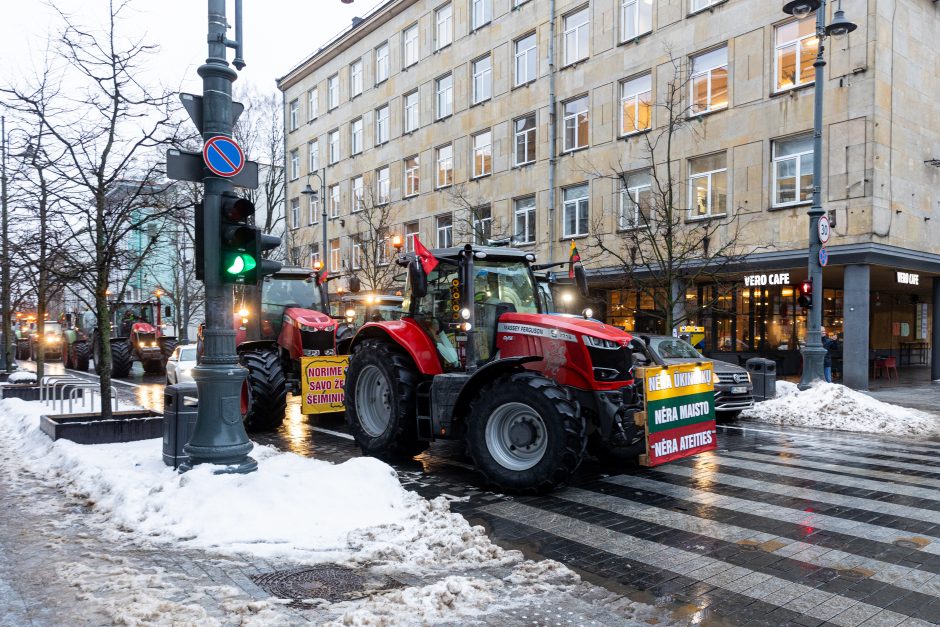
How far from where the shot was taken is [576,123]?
2636cm

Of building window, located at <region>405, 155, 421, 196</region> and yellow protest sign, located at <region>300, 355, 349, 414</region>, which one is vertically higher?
building window, located at <region>405, 155, 421, 196</region>

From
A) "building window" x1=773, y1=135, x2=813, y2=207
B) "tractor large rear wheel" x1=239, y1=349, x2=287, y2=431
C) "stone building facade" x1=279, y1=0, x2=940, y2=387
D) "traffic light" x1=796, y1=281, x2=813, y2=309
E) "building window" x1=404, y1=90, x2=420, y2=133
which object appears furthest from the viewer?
"building window" x1=404, y1=90, x2=420, y2=133

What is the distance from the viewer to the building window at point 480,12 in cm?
3028

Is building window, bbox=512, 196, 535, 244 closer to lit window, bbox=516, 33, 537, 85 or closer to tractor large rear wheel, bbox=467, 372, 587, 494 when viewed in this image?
lit window, bbox=516, 33, 537, 85

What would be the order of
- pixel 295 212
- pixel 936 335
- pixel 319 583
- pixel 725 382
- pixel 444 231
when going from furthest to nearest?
pixel 295 212 < pixel 444 231 < pixel 936 335 < pixel 725 382 < pixel 319 583

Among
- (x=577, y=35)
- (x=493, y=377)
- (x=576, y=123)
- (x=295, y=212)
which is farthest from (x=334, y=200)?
(x=493, y=377)

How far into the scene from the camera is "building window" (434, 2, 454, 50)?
32375 mm

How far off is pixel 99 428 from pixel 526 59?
942 inches

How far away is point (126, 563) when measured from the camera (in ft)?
16.0

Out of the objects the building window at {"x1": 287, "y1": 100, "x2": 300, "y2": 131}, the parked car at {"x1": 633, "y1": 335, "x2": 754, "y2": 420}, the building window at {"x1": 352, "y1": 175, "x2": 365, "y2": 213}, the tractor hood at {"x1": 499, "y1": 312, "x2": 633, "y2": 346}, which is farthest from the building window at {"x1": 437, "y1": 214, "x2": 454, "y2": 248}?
the tractor hood at {"x1": 499, "y1": 312, "x2": 633, "y2": 346}

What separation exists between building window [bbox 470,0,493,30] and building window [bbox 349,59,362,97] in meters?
10.3

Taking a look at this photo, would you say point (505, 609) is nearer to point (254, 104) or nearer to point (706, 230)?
point (706, 230)

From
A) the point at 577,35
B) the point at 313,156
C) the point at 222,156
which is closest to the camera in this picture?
the point at 222,156

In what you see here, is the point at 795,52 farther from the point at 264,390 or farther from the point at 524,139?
the point at 264,390
